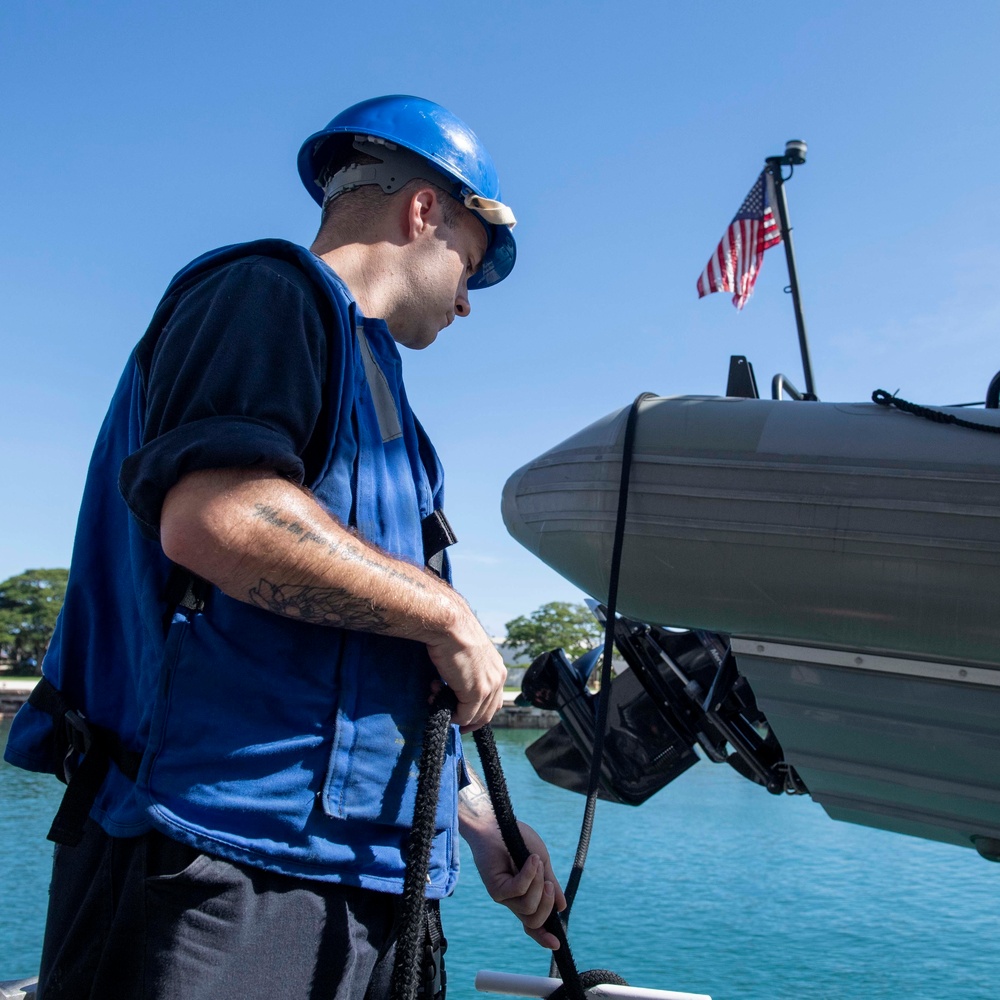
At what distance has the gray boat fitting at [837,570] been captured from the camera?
2361 millimetres

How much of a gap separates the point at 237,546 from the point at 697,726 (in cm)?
296

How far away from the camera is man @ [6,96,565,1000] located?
1.04 m

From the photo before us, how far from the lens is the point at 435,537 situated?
1383 millimetres

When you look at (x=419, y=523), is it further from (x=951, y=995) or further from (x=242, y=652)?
(x=951, y=995)

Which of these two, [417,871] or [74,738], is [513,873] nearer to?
[417,871]

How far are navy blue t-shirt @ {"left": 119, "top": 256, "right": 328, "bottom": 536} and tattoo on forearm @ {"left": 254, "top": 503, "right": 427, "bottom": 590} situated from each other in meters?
0.05

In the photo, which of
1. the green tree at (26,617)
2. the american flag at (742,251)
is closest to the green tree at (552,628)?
the green tree at (26,617)

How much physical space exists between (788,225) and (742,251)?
1.33m

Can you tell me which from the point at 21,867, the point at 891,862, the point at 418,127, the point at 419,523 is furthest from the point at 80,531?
the point at 891,862

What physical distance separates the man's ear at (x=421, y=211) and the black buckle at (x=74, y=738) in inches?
32.6

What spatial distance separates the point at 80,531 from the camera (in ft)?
4.19

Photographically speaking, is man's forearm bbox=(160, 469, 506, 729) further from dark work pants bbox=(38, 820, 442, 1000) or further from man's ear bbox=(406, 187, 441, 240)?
man's ear bbox=(406, 187, 441, 240)

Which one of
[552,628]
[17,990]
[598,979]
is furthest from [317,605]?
[552,628]

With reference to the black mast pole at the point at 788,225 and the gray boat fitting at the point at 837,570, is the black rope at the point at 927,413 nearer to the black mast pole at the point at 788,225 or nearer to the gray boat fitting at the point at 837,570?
the gray boat fitting at the point at 837,570
